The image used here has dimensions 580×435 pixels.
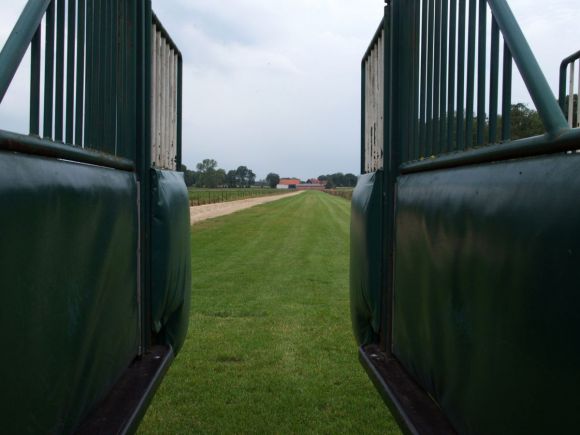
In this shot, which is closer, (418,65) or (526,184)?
(526,184)

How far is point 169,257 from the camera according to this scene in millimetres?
3414

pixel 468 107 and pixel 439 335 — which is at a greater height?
pixel 468 107

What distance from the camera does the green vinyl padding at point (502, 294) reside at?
1364 millimetres

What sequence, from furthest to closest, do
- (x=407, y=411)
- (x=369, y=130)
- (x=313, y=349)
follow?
(x=313, y=349)
(x=369, y=130)
(x=407, y=411)

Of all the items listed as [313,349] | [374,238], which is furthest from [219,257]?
[374,238]

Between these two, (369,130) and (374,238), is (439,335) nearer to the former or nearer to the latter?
(374,238)

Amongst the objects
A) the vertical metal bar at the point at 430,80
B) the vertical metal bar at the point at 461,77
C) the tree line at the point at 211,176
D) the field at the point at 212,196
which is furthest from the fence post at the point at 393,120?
the tree line at the point at 211,176

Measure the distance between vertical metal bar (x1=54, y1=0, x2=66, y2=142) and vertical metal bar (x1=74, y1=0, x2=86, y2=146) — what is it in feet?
0.51

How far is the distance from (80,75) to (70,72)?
4.2 inches

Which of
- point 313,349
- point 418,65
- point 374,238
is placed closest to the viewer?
point 418,65

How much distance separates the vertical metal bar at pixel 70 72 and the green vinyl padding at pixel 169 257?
105 centimetres

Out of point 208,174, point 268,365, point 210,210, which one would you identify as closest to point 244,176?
point 208,174

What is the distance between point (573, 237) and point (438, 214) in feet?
3.36

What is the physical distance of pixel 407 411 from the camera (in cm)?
250
